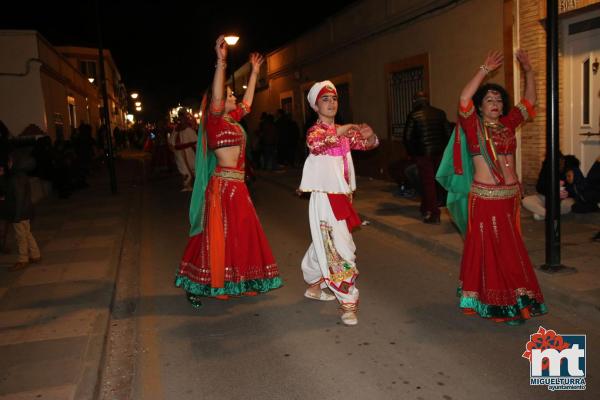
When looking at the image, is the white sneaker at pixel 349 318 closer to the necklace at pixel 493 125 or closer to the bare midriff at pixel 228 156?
the bare midriff at pixel 228 156

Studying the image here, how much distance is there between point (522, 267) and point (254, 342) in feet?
7.20

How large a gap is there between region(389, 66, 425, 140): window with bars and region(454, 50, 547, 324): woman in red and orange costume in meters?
8.65

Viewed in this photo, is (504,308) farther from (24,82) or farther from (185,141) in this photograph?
(24,82)

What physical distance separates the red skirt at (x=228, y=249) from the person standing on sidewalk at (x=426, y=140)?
4120mm

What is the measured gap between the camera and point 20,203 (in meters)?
7.30

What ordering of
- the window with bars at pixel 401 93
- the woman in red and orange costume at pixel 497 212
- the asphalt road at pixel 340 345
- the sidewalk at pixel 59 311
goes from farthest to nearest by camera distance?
the window with bars at pixel 401 93 → the woman in red and orange costume at pixel 497 212 → the sidewalk at pixel 59 311 → the asphalt road at pixel 340 345

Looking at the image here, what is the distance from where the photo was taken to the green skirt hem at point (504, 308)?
186 inches

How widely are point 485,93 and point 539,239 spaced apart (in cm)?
325

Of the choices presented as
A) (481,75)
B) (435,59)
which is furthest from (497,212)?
(435,59)

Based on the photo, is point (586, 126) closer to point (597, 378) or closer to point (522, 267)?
point (522, 267)

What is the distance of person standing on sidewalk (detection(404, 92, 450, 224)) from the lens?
917 centimetres

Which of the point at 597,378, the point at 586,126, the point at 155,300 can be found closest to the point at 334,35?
the point at 586,126

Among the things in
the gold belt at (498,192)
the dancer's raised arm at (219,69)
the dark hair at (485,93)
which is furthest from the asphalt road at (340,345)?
the dancer's raised arm at (219,69)

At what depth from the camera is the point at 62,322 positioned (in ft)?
17.2
